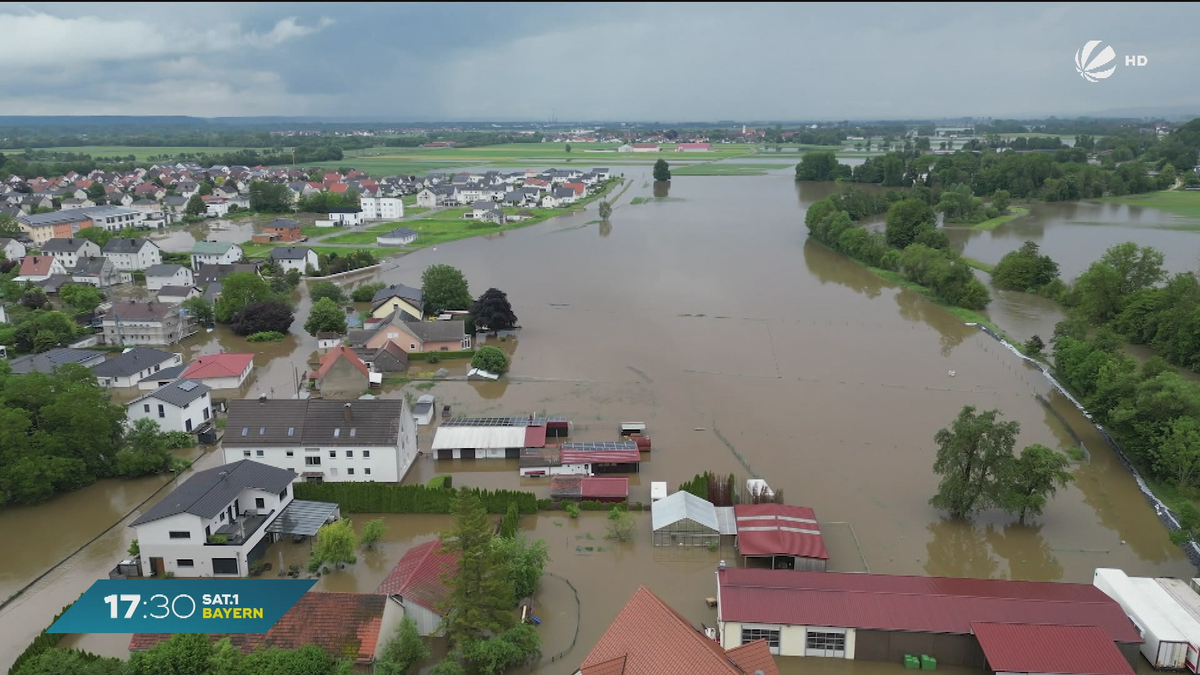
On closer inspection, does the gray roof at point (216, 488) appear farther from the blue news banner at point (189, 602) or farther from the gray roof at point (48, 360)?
the gray roof at point (48, 360)

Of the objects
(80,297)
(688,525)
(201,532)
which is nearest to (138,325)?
(80,297)

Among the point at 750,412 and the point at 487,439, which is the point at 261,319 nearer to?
the point at 487,439

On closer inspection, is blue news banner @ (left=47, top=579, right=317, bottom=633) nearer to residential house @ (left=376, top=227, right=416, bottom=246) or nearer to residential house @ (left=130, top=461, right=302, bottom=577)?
residential house @ (left=130, top=461, right=302, bottom=577)

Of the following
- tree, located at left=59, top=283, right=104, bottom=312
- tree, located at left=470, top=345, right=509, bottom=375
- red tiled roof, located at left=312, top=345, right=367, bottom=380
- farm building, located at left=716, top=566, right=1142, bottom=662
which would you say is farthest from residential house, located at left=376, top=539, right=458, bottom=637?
tree, located at left=59, top=283, right=104, bottom=312

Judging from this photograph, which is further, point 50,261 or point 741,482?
point 50,261

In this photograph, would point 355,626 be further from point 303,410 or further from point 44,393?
point 44,393

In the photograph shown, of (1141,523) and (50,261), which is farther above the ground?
(50,261)

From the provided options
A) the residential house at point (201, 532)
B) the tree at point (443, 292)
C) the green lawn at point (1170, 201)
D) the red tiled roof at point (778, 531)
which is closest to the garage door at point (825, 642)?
the red tiled roof at point (778, 531)

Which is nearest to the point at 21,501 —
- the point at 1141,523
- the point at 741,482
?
the point at 741,482
